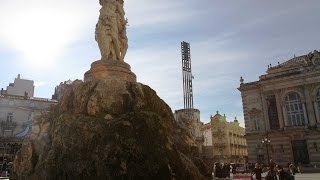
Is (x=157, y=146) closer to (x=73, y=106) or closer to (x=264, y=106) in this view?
(x=73, y=106)

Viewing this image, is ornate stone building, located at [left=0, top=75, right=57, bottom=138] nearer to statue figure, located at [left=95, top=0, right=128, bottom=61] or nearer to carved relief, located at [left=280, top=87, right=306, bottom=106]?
carved relief, located at [left=280, top=87, right=306, bottom=106]

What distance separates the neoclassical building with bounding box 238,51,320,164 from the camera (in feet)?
148

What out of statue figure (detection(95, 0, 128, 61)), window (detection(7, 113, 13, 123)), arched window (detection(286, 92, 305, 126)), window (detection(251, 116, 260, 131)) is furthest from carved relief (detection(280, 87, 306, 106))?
window (detection(7, 113, 13, 123))

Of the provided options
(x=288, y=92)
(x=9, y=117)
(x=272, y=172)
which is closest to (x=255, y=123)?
(x=288, y=92)

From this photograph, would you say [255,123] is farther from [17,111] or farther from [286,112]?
[17,111]

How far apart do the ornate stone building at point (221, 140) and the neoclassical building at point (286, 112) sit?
33360 mm

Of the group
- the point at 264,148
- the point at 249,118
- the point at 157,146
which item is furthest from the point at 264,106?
the point at 157,146

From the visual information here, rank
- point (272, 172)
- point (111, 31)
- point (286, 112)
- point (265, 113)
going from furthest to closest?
point (265, 113) < point (286, 112) < point (111, 31) < point (272, 172)

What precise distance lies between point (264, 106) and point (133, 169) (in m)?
41.8

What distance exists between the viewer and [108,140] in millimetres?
12562

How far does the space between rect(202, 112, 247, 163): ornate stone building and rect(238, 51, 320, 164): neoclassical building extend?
109ft

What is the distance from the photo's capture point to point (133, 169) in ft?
38.3

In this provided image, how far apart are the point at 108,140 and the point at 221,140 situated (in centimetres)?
7684

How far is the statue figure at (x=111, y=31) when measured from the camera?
18000 mm
